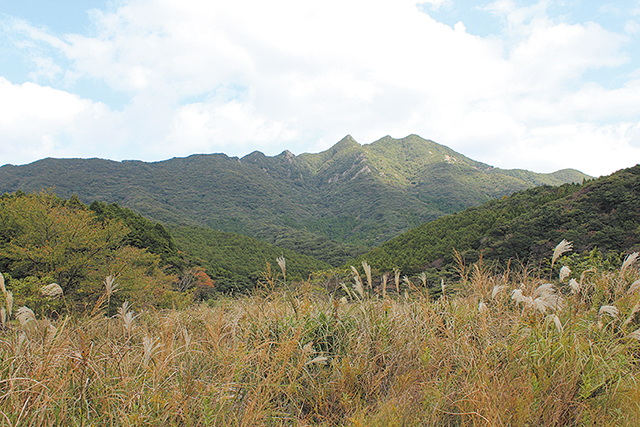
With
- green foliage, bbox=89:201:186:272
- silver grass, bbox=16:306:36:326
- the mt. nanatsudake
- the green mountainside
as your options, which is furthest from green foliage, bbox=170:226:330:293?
silver grass, bbox=16:306:36:326

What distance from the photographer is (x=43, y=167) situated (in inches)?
5856

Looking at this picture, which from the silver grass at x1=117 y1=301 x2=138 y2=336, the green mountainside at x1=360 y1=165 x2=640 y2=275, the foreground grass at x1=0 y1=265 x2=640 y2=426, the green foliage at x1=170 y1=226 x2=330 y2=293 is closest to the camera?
the foreground grass at x1=0 y1=265 x2=640 y2=426

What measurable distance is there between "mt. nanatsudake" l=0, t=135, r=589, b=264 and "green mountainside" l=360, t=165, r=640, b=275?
200 ft

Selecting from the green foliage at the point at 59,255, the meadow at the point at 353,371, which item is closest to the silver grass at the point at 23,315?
the meadow at the point at 353,371

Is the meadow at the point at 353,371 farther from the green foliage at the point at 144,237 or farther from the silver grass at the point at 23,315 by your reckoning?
the green foliage at the point at 144,237

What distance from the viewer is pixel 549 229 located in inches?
1061

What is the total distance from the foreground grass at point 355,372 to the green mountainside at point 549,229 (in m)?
14.5

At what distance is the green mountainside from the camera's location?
2212 centimetres

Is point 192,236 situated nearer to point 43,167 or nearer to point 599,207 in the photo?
point 599,207

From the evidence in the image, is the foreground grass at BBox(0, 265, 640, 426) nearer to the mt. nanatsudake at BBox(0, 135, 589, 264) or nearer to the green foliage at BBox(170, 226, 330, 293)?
the green foliage at BBox(170, 226, 330, 293)

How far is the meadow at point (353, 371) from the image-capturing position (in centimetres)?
216

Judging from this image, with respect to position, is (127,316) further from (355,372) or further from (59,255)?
(59,255)

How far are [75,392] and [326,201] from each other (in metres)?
173

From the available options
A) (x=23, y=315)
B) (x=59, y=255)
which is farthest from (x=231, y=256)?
(x=23, y=315)
